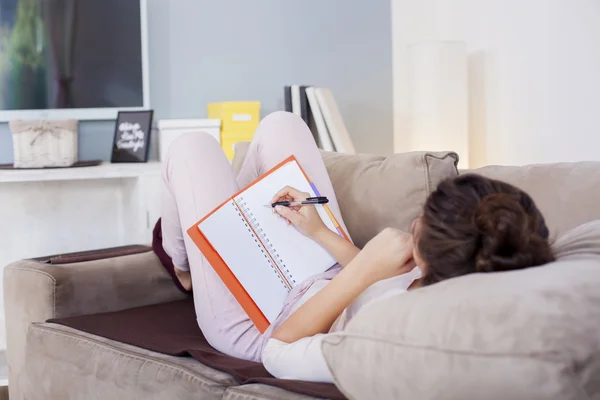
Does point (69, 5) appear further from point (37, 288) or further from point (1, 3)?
point (37, 288)

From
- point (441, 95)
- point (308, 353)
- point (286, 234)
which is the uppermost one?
point (441, 95)

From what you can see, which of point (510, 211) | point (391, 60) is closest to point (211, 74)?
point (391, 60)

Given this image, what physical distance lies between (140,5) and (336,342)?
2.51 metres

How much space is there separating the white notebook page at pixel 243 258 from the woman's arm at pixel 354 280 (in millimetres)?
309

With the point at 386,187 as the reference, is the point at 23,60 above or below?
above

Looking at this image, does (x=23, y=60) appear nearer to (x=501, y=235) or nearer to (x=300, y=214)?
(x=300, y=214)

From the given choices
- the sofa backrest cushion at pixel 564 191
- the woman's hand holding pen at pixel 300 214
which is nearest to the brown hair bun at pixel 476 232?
the sofa backrest cushion at pixel 564 191

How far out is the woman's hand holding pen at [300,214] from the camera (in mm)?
1559

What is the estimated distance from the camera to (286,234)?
Answer: 158 centimetres

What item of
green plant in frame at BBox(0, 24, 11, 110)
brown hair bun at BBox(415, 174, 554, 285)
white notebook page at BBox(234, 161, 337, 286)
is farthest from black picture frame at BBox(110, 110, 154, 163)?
brown hair bun at BBox(415, 174, 554, 285)

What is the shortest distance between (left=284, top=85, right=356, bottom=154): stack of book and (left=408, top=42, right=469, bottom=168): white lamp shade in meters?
0.32

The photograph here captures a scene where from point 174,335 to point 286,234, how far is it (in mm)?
326

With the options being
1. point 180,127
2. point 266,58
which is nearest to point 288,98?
point 266,58

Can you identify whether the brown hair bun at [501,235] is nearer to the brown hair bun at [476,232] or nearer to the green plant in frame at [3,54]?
the brown hair bun at [476,232]
